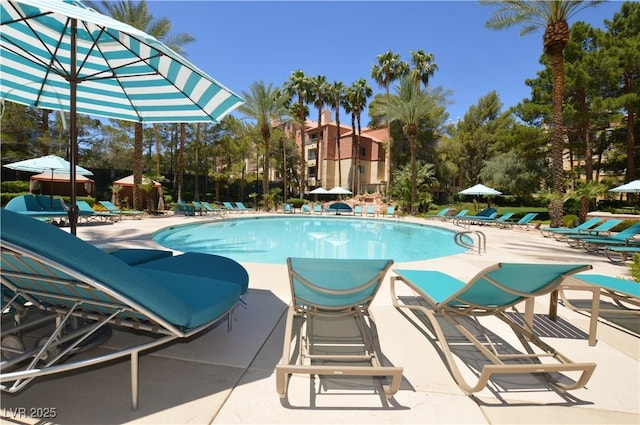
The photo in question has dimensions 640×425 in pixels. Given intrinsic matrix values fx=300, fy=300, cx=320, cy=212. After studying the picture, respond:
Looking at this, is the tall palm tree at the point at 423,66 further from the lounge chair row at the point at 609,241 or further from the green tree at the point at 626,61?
the lounge chair row at the point at 609,241

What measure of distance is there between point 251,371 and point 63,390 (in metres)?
1.18

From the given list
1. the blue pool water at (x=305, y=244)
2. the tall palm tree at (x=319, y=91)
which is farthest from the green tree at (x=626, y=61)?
the tall palm tree at (x=319, y=91)

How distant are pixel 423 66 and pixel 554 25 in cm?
2092

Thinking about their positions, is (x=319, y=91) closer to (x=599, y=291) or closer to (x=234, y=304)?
(x=599, y=291)

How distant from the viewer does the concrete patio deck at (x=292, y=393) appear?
1795mm

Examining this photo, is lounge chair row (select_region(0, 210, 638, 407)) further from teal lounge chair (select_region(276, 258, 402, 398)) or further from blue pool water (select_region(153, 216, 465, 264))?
blue pool water (select_region(153, 216, 465, 264))

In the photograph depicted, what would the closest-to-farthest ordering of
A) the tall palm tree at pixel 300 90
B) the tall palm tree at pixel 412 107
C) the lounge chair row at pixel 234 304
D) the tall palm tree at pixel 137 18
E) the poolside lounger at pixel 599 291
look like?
the lounge chair row at pixel 234 304 → the poolside lounger at pixel 599 291 → the tall palm tree at pixel 137 18 → the tall palm tree at pixel 412 107 → the tall palm tree at pixel 300 90

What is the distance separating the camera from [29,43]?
3.93 metres

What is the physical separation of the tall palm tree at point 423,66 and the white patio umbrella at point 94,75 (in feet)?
105

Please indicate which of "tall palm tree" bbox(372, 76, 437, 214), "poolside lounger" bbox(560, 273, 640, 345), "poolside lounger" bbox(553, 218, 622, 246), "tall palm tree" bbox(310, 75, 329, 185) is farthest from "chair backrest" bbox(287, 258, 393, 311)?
"tall palm tree" bbox(310, 75, 329, 185)

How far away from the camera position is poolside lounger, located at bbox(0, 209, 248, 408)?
1.51 metres

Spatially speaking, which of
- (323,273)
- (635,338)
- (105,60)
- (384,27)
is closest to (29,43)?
(105,60)

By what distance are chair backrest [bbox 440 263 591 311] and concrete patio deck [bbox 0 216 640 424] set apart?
1.95ft

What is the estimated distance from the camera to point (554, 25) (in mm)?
12508
